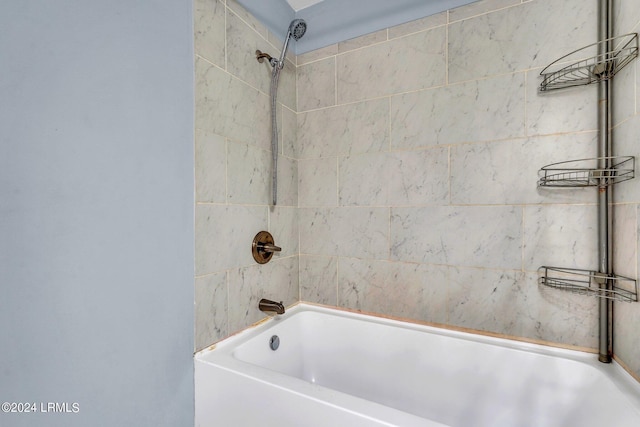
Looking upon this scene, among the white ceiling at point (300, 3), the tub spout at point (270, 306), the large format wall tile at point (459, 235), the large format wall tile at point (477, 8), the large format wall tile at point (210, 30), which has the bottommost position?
the tub spout at point (270, 306)

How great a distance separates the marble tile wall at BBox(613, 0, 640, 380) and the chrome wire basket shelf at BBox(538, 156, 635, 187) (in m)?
0.03

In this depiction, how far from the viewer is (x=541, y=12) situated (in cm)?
107

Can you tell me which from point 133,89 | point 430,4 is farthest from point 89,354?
point 430,4

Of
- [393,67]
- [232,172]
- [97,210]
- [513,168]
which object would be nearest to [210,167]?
[232,172]

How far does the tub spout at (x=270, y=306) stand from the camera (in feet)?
4.08

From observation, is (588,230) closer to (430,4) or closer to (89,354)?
(430,4)

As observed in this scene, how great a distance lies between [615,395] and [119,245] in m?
1.56

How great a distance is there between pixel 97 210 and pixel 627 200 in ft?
5.23

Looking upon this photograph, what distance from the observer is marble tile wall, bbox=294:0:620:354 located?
1044mm

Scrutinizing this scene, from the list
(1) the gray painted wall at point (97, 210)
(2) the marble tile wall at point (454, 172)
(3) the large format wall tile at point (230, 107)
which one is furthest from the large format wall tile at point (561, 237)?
(1) the gray painted wall at point (97, 210)

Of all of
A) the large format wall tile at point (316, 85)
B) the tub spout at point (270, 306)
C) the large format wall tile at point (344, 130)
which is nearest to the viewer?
the tub spout at point (270, 306)

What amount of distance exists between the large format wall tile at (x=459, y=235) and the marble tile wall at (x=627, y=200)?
282mm

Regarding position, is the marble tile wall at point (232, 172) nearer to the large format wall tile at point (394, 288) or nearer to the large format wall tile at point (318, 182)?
the large format wall tile at point (318, 182)

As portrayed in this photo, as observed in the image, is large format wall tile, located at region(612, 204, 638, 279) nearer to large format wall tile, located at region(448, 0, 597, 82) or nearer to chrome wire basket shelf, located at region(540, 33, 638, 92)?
chrome wire basket shelf, located at region(540, 33, 638, 92)
